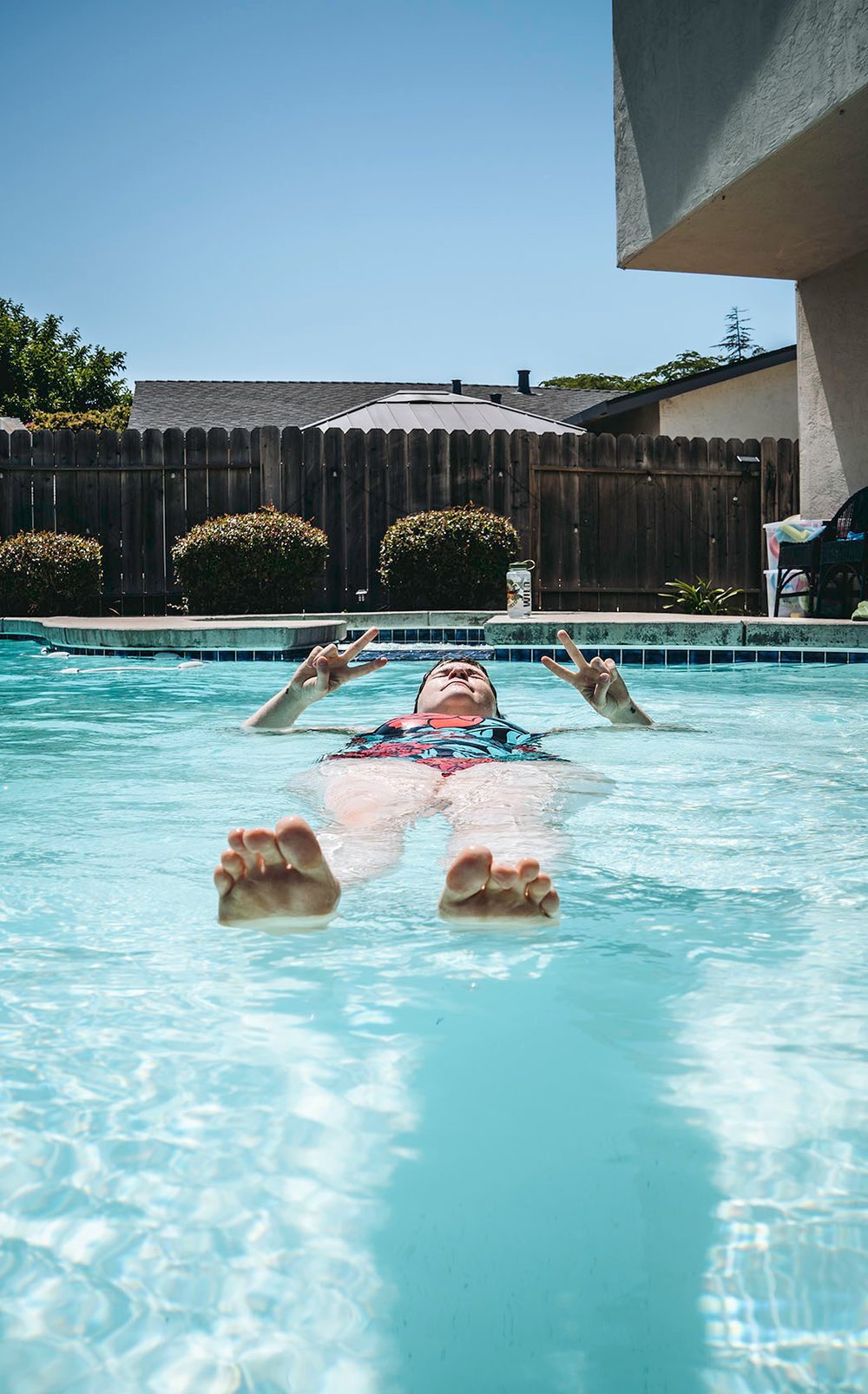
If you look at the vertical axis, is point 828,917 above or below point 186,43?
below

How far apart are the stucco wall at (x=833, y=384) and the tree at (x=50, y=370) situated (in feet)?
106

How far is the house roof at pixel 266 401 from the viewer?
2206 cm

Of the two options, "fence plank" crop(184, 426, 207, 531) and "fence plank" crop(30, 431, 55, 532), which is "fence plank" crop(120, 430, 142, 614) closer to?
"fence plank" crop(184, 426, 207, 531)

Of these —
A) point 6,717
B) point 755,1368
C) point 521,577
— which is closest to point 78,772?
point 6,717

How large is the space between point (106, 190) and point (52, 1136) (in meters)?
20.5

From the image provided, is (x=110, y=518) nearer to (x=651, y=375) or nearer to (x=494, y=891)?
(x=494, y=891)

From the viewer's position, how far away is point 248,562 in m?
11.9

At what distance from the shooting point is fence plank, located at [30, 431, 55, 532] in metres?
12.7

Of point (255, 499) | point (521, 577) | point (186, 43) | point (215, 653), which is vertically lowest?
point (215, 653)

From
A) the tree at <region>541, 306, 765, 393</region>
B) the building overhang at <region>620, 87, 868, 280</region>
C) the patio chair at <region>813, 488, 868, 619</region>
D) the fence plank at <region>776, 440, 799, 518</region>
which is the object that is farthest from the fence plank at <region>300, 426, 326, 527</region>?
the tree at <region>541, 306, 765, 393</region>

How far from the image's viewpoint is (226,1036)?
1869mm

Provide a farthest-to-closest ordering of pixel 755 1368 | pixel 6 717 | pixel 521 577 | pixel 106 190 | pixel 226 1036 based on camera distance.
A: pixel 106 190 < pixel 521 577 < pixel 6 717 < pixel 226 1036 < pixel 755 1368

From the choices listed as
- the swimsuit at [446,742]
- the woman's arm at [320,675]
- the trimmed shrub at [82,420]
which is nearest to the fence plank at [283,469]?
the woman's arm at [320,675]

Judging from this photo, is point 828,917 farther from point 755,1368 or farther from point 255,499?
point 255,499
